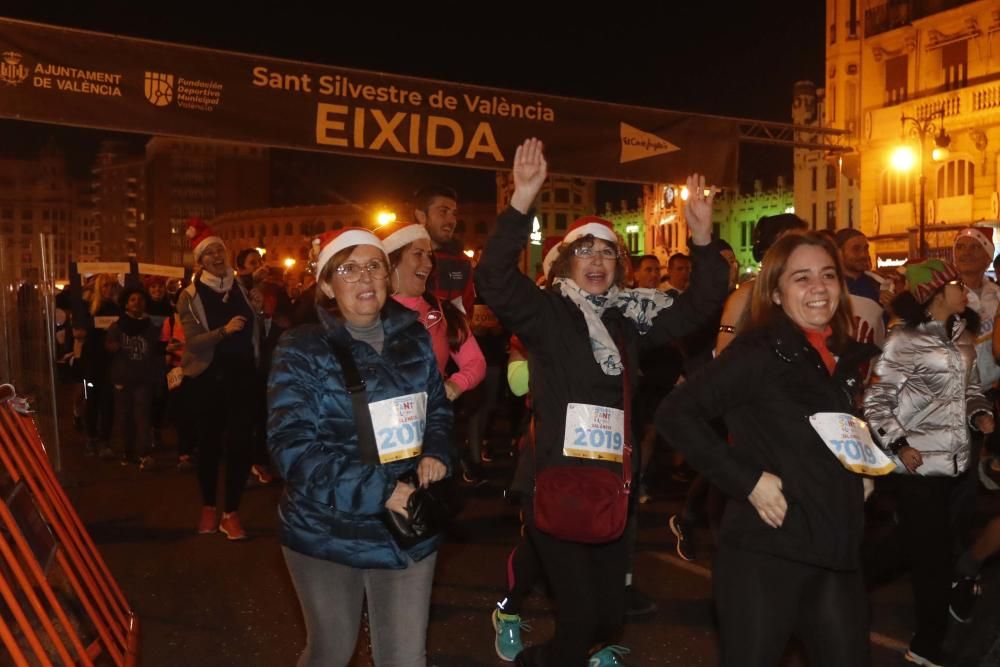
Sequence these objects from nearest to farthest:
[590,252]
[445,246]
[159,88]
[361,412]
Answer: [361,412] < [590,252] < [445,246] < [159,88]

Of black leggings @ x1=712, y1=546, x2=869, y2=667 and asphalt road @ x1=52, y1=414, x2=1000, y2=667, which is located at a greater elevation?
black leggings @ x1=712, y1=546, x2=869, y2=667

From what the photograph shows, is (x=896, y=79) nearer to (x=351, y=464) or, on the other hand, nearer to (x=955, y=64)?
(x=955, y=64)

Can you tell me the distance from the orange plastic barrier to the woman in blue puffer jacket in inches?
29.5

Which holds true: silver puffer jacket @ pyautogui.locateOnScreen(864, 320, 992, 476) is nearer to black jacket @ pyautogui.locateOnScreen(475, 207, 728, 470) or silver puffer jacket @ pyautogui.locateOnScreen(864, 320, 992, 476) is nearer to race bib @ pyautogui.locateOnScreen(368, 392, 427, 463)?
black jacket @ pyautogui.locateOnScreen(475, 207, 728, 470)

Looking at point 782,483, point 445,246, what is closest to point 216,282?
point 445,246

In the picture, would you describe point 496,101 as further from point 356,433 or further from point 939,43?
point 939,43

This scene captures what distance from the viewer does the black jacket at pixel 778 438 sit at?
329 centimetres

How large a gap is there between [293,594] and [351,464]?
3181 mm

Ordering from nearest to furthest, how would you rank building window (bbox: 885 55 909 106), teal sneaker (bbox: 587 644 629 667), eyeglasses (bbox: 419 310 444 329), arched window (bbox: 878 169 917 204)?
1. teal sneaker (bbox: 587 644 629 667)
2. eyeglasses (bbox: 419 310 444 329)
3. arched window (bbox: 878 169 917 204)
4. building window (bbox: 885 55 909 106)

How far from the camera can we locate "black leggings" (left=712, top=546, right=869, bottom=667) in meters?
3.29

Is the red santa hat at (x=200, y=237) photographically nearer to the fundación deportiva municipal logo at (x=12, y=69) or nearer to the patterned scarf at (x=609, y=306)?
the fundación deportiva municipal logo at (x=12, y=69)

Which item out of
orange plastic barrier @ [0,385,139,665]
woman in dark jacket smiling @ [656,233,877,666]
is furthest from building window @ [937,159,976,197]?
orange plastic barrier @ [0,385,139,665]

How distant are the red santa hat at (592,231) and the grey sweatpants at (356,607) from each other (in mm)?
1553

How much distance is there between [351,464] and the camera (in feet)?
10.9
